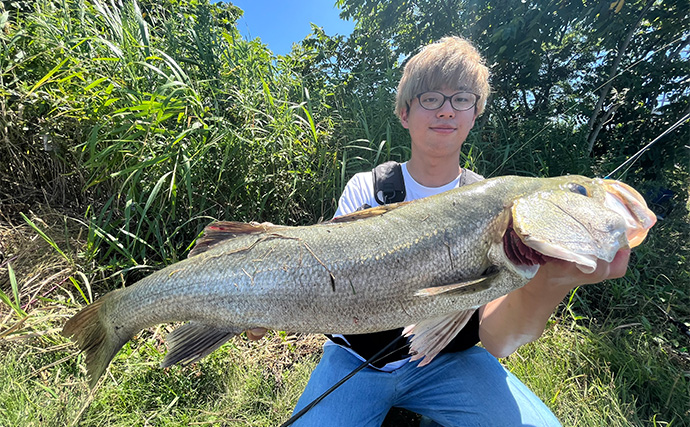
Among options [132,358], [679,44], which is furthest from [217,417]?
[679,44]

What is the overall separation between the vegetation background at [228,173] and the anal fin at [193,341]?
1032mm

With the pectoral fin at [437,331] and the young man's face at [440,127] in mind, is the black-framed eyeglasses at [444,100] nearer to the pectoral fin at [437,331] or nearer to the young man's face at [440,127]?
the young man's face at [440,127]

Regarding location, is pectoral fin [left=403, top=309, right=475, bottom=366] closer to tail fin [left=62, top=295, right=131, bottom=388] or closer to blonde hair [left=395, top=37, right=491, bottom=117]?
blonde hair [left=395, top=37, right=491, bottom=117]

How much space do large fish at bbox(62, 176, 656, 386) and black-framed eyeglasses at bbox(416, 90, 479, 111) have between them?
81 cm

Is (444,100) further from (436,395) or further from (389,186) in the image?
(436,395)

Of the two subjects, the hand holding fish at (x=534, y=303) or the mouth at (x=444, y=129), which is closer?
the hand holding fish at (x=534, y=303)

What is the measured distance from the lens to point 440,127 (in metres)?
2.03

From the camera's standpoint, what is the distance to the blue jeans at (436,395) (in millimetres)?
1688

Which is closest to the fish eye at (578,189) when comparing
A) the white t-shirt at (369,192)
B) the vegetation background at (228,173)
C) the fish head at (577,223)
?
the fish head at (577,223)

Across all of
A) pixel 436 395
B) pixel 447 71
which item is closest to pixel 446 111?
pixel 447 71

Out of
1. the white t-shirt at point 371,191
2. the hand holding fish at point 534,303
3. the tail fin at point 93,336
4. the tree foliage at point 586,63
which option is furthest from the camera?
the tree foliage at point 586,63

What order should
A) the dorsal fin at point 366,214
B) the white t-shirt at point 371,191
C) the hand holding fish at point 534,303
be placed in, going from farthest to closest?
the white t-shirt at point 371,191 → the dorsal fin at point 366,214 → the hand holding fish at point 534,303

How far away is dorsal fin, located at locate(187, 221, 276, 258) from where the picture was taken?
63.0 inches

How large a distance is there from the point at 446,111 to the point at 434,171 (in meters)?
0.41
